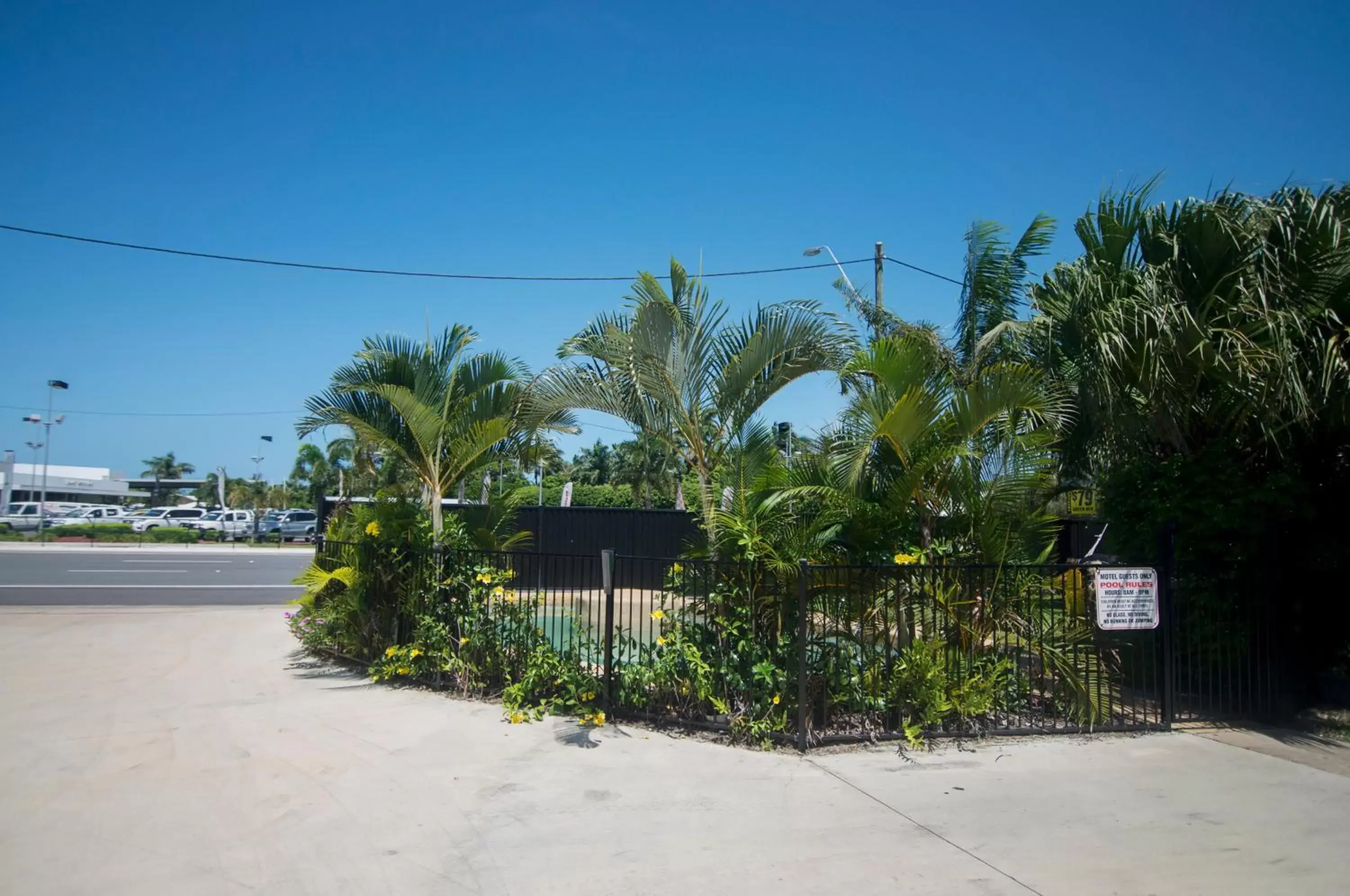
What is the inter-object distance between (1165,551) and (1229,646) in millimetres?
1077

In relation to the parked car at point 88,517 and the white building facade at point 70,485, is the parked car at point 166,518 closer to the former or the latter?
the parked car at point 88,517

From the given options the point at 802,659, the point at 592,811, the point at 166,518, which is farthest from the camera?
the point at 166,518

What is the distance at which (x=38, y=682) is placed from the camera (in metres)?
8.85

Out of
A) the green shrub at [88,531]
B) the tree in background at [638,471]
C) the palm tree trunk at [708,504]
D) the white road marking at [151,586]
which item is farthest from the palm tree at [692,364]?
the green shrub at [88,531]

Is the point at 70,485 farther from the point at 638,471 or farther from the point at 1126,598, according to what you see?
the point at 1126,598

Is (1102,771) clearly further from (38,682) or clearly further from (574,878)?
(38,682)

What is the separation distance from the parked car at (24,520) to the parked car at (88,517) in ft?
2.05

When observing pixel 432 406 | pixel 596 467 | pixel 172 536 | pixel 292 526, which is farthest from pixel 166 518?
pixel 432 406

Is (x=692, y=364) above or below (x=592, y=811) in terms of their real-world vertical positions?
above

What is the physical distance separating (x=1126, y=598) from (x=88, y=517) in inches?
2602

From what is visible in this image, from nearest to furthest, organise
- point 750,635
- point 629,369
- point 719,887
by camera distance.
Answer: point 719,887, point 750,635, point 629,369

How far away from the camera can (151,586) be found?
64.4 ft

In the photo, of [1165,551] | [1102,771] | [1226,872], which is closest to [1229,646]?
[1165,551]

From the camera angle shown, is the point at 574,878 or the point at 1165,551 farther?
the point at 1165,551
